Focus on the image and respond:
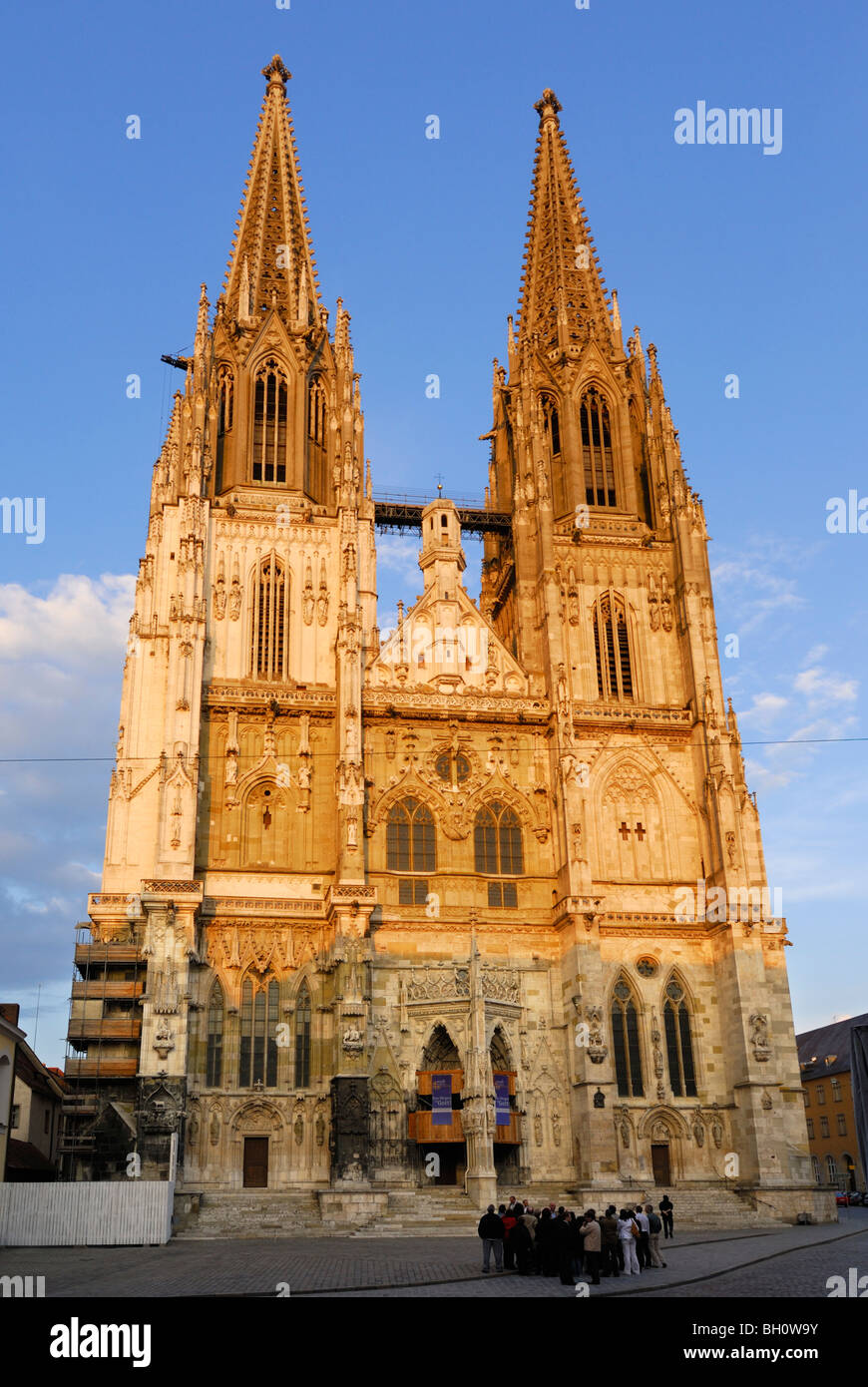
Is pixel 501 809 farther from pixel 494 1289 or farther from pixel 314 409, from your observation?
pixel 494 1289

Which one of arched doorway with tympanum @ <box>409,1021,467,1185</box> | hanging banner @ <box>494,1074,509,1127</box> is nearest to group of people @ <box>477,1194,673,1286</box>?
arched doorway with tympanum @ <box>409,1021,467,1185</box>

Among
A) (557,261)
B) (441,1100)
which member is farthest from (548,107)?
(441,1100)

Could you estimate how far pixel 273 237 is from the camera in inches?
2234

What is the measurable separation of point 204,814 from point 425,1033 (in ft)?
35.1

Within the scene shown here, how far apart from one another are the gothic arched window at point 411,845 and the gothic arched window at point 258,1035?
18.5ft

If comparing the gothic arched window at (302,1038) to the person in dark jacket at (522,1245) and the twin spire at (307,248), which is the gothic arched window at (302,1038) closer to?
the person in dark jacket at (522,1245)

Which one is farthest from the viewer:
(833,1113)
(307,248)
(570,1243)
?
(833,1113)

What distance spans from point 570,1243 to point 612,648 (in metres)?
30.2

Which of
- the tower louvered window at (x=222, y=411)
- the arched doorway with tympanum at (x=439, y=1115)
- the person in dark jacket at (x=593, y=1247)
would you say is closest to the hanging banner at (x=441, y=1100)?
the arched doorway with tympanum at (x=439, y=1115)

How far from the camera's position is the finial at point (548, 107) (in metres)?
62.5

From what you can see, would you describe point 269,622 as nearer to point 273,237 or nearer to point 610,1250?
point 273,237

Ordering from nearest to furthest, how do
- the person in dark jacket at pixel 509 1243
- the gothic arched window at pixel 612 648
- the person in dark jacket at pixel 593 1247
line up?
the person in dark jacket at pixel 593 1247
the person in dark jacket at pixel 509 1243
the gothic arched window at pixel 612 648
